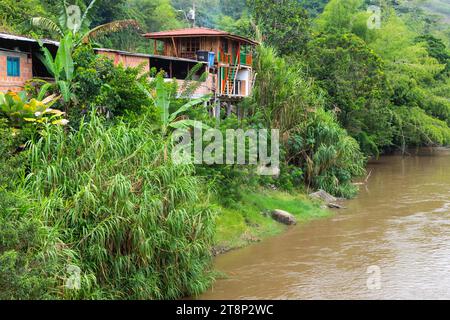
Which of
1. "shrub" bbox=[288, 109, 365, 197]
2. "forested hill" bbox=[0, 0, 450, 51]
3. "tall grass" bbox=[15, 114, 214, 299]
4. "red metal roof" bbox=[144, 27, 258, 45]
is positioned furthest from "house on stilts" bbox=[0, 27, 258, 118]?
"tall grass" bbox=[15, 114, 214, 299]

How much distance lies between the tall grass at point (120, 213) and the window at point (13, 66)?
354cm

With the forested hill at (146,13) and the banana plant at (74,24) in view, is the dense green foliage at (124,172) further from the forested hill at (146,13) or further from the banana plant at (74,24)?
the forested hill at (146,13)

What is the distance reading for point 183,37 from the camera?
25.4 m

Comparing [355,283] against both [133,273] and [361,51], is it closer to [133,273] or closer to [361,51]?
[133,273]

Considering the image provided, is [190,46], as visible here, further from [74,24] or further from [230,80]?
[74,24]

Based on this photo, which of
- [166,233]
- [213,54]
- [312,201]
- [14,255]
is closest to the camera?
[14,255]

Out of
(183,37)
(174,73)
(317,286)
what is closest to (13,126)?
(317,286)

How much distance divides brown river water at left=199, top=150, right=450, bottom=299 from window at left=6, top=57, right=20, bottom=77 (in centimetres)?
732

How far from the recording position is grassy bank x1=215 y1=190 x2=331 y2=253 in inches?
658

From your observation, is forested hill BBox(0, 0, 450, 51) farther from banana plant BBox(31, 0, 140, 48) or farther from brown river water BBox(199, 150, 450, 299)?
brown river water BBox(199, 150, 450, 299)

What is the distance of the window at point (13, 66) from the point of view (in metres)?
15.4

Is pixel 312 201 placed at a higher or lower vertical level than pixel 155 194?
lower

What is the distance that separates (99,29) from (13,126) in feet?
18.5
